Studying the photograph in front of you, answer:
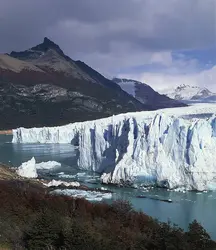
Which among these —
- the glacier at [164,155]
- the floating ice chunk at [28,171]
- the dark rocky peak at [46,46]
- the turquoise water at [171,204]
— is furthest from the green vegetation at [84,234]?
the dark rocky peak at [46,46]

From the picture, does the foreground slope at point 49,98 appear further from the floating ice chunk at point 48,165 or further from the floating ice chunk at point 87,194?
the floating ice chunk at point 87,194

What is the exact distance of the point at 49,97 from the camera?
120 m

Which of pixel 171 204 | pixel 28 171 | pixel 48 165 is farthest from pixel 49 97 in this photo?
pixel 171 204

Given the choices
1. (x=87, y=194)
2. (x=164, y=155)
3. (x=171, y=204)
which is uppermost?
(x=164, y=155)

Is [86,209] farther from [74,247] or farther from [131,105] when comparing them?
[131,105]

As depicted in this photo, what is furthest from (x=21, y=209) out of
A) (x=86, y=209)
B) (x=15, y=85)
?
(x=15, y=85)

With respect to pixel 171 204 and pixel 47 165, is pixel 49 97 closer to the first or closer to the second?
pixel 47 165

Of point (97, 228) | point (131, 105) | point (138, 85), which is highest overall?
point (138, 85)

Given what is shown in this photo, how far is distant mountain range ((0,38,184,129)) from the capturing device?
106 m

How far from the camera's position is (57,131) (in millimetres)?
61281

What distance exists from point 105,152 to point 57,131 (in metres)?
28.2

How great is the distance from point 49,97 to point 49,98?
82 cm

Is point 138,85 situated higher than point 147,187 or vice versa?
point 138,85

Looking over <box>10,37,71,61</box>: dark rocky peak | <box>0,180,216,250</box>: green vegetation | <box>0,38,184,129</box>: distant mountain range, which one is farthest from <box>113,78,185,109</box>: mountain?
<box>0,180,216,250</box>: green vegetation
